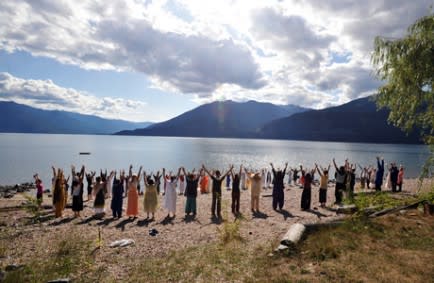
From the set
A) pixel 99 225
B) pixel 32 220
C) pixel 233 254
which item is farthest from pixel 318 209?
pixel 32 220

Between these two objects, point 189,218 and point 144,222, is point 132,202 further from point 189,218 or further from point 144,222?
point 189,218

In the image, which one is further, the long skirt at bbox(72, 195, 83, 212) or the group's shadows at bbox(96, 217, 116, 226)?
the long skirt at bbox(72, 195, 83, 212)

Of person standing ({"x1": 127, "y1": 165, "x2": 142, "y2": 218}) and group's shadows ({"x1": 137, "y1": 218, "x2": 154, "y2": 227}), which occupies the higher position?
person standing ({"x1": 127, "y1": 165, "x2": 142, "y2": 218})

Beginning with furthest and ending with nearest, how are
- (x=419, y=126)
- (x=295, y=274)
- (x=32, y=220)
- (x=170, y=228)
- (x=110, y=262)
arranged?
(x=32, y=220), (x=170, y=228), (x=419, y=126), (x=110, y=262), (x=295, y=274)

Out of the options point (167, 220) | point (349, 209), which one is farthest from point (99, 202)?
point (349, 209)

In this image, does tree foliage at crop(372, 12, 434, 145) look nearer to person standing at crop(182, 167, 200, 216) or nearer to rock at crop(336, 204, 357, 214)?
rock at crop(336, 204, 357, 214)

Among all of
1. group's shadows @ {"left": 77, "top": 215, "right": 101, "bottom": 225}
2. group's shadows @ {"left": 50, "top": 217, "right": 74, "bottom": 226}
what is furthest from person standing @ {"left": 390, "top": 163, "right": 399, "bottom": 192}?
group's shadows @ {"left": 50, "top": 217, "right": 74, "bottom": 226}

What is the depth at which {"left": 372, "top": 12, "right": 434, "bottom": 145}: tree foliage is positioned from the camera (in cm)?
945

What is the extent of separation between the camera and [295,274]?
22.6ft

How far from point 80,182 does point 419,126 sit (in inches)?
579

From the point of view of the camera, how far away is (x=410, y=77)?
9.72 metres

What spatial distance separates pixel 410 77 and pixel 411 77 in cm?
3

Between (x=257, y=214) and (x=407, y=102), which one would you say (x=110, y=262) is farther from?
(x=407, y=102)

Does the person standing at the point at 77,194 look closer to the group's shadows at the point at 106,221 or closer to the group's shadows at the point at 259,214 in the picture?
the group's shadows at the point at 106,221
